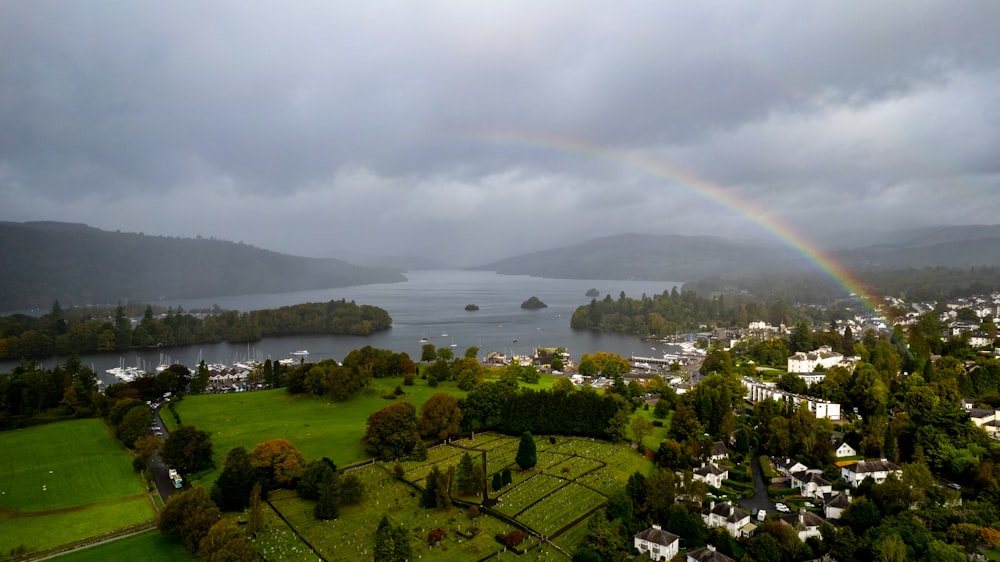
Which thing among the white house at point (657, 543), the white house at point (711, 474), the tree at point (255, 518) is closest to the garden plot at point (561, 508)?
the white house at point (657, 543)

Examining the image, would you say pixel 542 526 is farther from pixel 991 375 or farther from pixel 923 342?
pixel 923 342

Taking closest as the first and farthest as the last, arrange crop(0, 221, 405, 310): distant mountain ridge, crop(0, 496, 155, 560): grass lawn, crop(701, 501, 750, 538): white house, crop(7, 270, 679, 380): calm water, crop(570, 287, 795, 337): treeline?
1. crop(0, 496, 155, 560): grass lawn
2. crop(701, 501, 750, 538): white house
3. crop(7, 270, 679, 380): calm water
4. crop(570, 287, 795, 337): treeline
5. crop(0, 221, 405, 310): distant mountain ridge

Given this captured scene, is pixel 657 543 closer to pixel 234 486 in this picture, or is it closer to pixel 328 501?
pixel 328 501

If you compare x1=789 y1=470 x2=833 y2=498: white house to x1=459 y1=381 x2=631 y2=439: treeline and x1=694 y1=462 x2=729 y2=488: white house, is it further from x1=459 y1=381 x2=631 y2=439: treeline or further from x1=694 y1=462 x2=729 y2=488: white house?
x1=459 y1=381 x2=631 y2=439: treeline

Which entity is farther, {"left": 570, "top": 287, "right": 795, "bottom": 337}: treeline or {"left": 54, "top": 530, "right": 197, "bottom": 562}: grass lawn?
{"left": 570, "top": 287, "right": 795, "bottom": 337}: treeline

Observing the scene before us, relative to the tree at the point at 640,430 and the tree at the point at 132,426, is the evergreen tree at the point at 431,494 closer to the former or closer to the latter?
the tree at the point at 640,430

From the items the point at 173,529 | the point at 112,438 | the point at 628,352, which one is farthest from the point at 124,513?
the point at 628,352

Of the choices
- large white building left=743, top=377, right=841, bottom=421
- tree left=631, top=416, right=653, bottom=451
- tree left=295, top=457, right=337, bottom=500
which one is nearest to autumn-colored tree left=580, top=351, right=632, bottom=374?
large white building left=743, top=377, right=841, bottom=421
